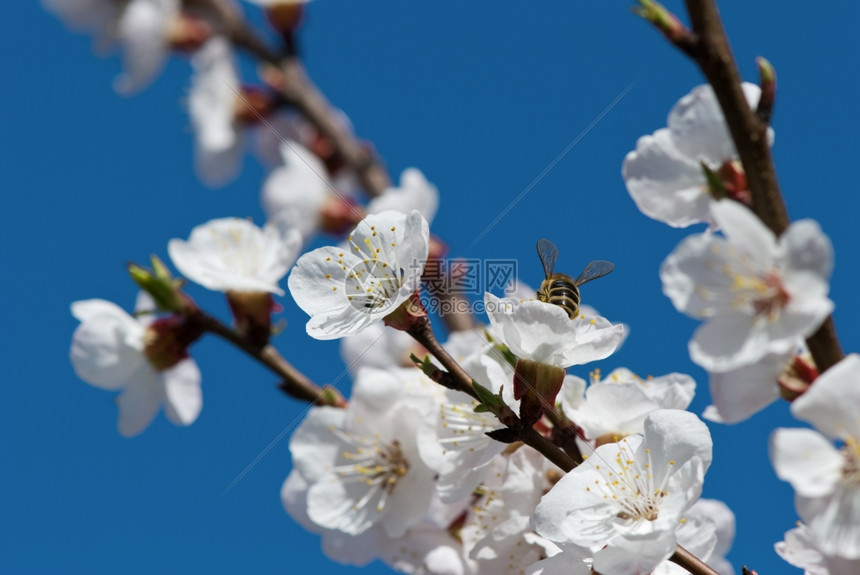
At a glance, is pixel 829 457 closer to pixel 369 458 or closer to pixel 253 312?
pixel 369 458

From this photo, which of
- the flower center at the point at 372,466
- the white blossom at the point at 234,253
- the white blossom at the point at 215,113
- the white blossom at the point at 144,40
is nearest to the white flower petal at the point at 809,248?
the flower center at the point at 372,466

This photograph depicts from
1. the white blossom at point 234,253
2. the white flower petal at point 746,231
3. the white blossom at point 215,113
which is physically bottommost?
the white flower petal at point 746,231

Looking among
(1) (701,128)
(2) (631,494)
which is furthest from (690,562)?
(1) (701,128)

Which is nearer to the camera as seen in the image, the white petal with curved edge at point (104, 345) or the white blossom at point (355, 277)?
the white blossom at point (355, 277)

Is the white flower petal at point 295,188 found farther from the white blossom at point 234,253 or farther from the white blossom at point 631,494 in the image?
the white blossom at point 631,494

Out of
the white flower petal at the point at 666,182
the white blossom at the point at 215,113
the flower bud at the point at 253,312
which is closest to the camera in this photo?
the white flower petal at the point at 666,182

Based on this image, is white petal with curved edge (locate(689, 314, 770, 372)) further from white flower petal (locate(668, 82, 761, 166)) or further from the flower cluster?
white flower petal (locate(668, 82, 761, 166))

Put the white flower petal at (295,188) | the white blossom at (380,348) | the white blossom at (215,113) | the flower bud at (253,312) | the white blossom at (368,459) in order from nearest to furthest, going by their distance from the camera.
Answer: the white blossom at (368,459) → the flower bud at (253,312) → the white blossom at (380,348) → the white flower petal at (295,188) → the white blossom at (215,113)
